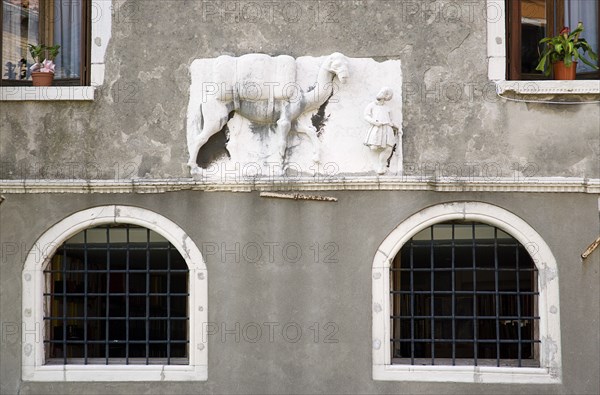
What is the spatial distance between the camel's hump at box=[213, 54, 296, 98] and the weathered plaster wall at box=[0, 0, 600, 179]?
0.15 meters

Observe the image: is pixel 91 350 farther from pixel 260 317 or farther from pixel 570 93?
pixel 570 93

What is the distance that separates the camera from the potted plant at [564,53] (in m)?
9.41

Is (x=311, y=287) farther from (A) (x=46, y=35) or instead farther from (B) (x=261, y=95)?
(A) (x=46, y=35)

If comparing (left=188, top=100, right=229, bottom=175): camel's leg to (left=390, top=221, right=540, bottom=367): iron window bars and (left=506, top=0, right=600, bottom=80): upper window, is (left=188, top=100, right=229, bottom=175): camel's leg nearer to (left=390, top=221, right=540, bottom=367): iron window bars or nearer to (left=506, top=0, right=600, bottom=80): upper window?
(left=390, top=221, right=540, bottom=367): iron window bars

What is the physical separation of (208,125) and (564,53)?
3.51 metres

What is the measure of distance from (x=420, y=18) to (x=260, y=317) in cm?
330

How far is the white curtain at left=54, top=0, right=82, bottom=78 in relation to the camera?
10.1m

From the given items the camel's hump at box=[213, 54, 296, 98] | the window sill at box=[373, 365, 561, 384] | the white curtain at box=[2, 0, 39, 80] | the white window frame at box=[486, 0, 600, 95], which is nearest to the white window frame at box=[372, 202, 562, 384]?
the window sill at box=[373, 365, 561, 384]

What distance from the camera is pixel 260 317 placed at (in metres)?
9.47

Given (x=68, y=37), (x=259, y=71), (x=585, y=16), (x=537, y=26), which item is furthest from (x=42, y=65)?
(x=585, y=16)

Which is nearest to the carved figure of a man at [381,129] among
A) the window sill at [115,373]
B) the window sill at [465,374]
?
the window sill at [465,374]

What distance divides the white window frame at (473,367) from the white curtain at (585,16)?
2058 mm

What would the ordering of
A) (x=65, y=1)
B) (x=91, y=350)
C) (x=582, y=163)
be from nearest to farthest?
(x=582, y=163), (x=65, y=1), (x=91, y=350)

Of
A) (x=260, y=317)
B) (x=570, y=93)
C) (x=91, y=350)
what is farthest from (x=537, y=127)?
(x=91, y=350)
